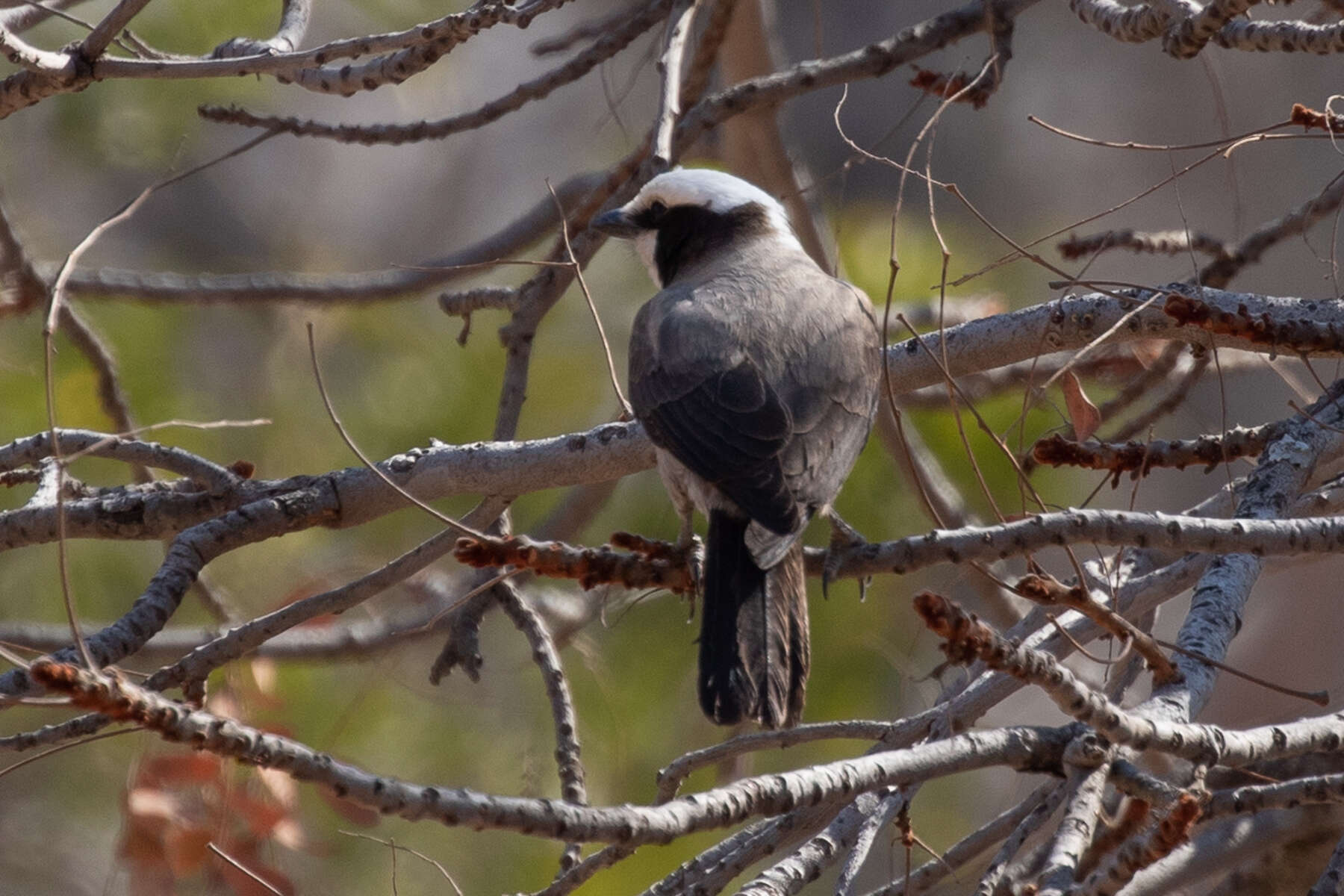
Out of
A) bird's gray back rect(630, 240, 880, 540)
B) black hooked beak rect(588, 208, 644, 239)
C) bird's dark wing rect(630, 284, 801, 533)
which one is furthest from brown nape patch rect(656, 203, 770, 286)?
bird's dark wing rect(630, 284, 801, 533)

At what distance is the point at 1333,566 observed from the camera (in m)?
7.80

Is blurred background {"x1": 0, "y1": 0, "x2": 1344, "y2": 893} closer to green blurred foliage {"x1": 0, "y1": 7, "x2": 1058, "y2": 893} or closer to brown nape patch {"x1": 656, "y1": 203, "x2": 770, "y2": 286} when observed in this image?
green blurred foliage {"x1": 0, "y1": 7, "x2": 1058, "y2": 893}

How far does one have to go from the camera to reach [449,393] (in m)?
5.67

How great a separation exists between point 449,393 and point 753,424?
311cm

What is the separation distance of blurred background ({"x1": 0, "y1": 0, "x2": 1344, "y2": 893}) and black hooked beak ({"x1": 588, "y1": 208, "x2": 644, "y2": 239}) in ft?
1.25

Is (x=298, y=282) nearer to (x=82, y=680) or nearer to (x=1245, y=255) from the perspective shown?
(x=1245, y=255)

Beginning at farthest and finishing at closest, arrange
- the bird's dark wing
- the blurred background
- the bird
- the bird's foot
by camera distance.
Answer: the blurred background < the bird's dark wing < the bird < the bird's foot

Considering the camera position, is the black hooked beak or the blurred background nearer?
the black hooked beak

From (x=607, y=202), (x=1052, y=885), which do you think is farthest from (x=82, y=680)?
(x=607, y=202)

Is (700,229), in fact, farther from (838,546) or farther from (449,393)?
(449,393)

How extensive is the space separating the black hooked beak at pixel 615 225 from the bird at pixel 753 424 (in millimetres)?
95

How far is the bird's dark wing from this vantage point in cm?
259

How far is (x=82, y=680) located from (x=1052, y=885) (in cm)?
110

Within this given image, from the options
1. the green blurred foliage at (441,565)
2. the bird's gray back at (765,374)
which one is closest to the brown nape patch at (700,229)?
the bird's gray back at (765,374)
